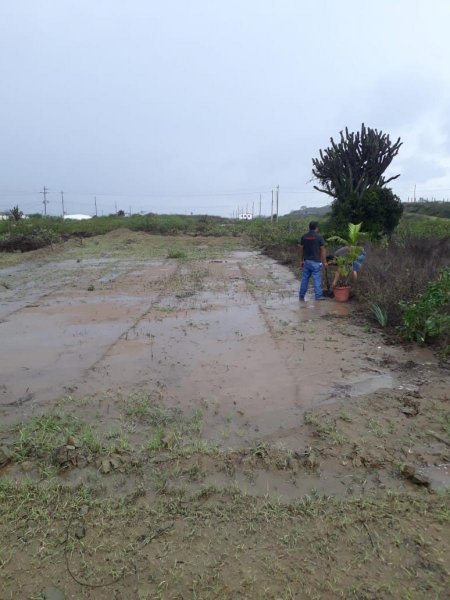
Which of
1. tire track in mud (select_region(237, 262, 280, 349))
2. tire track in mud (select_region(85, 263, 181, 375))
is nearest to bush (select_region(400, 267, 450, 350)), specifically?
tire track in mud (select_region(237, 262, 280, 349))

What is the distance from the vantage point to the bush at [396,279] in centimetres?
704

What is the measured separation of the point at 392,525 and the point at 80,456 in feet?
7.01

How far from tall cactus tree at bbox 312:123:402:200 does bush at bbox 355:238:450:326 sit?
711 centimetres

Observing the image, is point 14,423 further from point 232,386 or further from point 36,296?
point 36,296

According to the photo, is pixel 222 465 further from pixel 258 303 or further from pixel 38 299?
pixel 38 299

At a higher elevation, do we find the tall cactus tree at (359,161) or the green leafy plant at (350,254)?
the tall cactus tree at (359,161)

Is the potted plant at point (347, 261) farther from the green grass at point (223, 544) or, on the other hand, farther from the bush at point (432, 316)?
the green grass at point (223, 544)

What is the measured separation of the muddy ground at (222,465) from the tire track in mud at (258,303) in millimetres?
110

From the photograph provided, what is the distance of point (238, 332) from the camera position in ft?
22.3

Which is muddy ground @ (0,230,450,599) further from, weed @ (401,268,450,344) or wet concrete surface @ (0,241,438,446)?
weed @ (401,268,450,344)

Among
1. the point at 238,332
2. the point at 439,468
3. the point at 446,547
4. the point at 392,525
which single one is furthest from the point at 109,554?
the point at 238,332

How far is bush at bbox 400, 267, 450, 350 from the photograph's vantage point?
554 cm

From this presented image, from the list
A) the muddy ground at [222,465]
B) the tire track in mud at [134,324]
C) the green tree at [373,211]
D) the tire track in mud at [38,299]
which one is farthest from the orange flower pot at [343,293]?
the green tree at [373,211]

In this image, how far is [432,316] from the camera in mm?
5574
